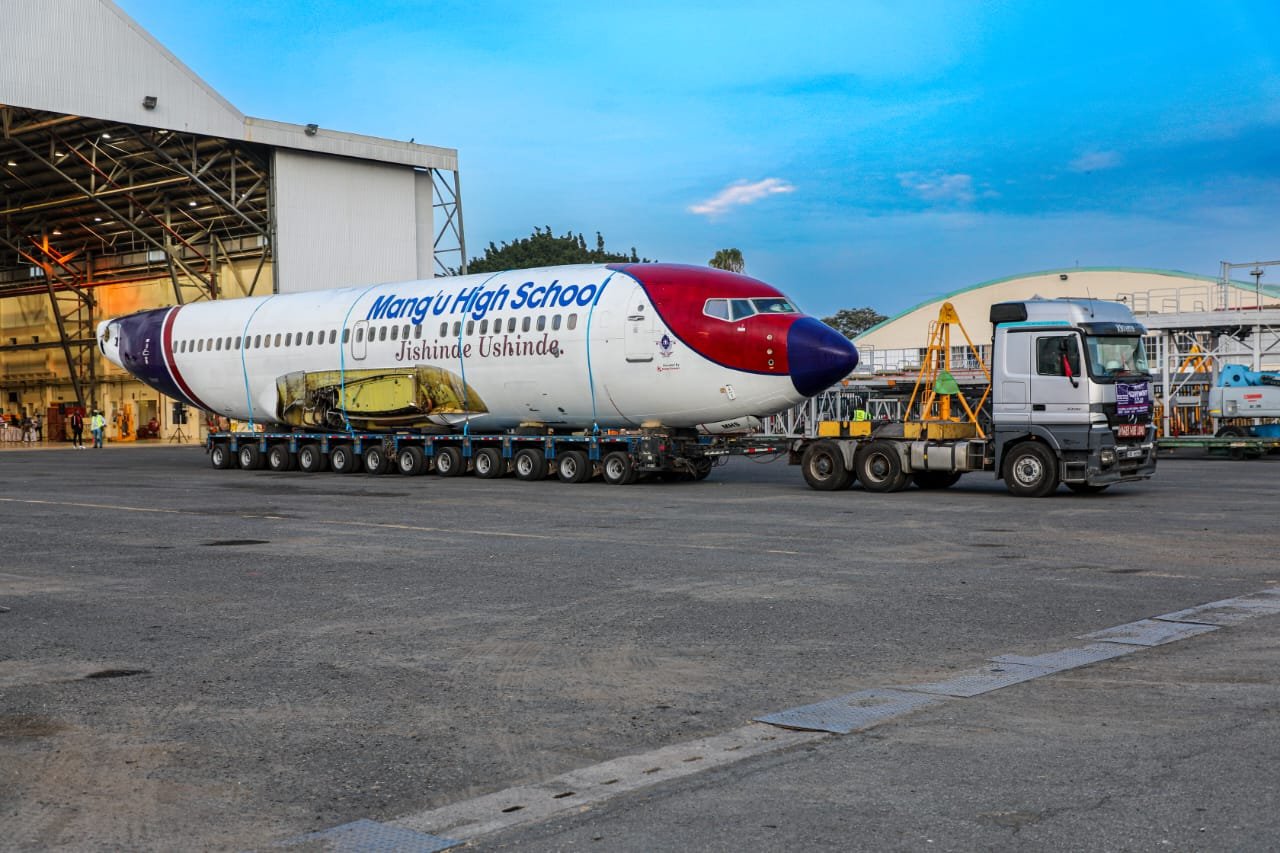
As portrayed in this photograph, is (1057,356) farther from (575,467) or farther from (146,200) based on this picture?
(146,200)

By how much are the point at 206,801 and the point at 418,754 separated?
1.09 meters

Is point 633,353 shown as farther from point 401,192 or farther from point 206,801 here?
point 401,192

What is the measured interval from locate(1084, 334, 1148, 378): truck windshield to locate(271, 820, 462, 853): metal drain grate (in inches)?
735

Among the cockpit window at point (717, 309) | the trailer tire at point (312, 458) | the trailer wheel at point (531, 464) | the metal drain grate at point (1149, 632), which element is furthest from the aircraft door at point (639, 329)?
the metal drain grate at point (1149, 632)

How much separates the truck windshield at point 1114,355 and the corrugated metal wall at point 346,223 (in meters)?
33.4

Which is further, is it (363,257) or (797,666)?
(363,257)

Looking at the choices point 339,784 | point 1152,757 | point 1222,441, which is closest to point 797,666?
point 1152,757

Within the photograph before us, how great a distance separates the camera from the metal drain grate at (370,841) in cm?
507

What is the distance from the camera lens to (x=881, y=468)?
78.4 feet

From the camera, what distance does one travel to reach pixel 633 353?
1012 inches

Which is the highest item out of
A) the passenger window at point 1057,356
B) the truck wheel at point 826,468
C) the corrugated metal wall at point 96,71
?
the corrugated metal wall at point 96,71

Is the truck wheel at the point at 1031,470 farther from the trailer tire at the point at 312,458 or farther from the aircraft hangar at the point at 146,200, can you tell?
the aircraft hangar at the point at 146,200

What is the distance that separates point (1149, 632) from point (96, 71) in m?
40.8

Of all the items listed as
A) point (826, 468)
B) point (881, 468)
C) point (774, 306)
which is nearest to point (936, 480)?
point (881, 468)
